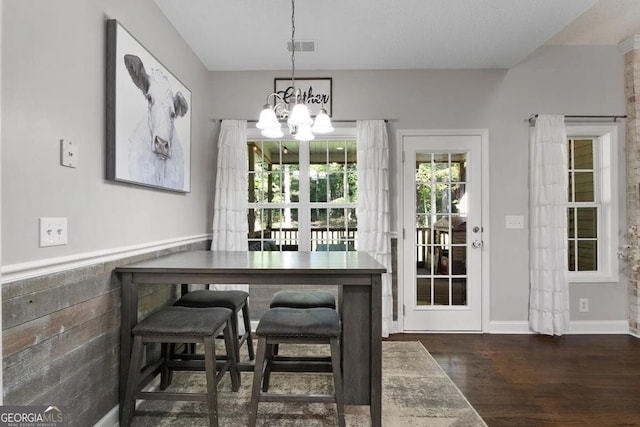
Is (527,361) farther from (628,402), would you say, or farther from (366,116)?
(366,116)

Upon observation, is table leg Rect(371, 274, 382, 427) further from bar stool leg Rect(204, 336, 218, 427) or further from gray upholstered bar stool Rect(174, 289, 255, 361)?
gray upholstered bar stool Rect(174, 289, 255, 361)

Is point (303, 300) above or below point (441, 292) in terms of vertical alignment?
above

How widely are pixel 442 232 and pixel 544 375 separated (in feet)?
4.85

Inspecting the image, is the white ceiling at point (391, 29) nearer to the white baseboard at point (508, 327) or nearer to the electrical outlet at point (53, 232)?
the electrical outlet at point (53, 232)

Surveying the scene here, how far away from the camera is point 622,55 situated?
→ 336cm

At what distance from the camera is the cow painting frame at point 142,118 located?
5.81 ft

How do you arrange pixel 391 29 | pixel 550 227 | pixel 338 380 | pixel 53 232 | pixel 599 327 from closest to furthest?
pixel 53 232
pixel 338 380
pixel 391 29
pixel 550 227
pixel 599 327

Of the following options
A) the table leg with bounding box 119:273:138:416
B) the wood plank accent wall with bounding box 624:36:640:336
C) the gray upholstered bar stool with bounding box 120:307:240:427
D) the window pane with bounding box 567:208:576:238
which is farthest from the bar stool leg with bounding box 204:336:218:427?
the wood plank accent wall with bounding box 624:36:640:336

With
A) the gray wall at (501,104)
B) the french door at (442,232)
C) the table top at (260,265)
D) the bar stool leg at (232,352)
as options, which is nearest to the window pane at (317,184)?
the gray wall at (501,104)

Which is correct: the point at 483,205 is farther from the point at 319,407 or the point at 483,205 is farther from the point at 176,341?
the point at 176,341

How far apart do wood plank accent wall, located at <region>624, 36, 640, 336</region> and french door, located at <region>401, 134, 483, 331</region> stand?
1453 mm

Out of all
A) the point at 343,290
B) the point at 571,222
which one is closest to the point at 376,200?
the point at 343,290

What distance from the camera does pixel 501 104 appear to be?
133 inches

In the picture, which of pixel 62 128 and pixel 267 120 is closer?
pixel 62 128
